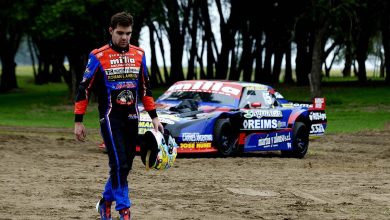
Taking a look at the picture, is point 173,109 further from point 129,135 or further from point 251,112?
point 129,135

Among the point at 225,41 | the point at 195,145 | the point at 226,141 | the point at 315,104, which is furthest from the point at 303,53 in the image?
the point at 195,145

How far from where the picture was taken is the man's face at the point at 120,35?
8.04 metres

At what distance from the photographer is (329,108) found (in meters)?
35.0

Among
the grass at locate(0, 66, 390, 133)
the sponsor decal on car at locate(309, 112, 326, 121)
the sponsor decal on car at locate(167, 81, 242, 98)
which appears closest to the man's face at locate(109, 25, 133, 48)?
the sponsor decal on car at locate(167, 81, 242, 98)

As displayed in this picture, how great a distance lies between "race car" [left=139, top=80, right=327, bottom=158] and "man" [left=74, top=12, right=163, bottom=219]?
7.29m

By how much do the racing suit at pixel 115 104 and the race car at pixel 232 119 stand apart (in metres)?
7.30

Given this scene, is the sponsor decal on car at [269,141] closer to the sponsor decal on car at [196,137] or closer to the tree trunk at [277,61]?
the sponsor decal on car at [196,137]

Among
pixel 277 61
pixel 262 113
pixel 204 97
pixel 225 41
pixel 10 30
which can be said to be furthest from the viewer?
pixel 277 61

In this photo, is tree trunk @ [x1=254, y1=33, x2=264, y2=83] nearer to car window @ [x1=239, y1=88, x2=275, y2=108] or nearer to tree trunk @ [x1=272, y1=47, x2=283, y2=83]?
tree trunk @ [x1=272, y1=47, x2=283, y2=83]

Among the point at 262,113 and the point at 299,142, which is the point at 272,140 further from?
the point at 299,142

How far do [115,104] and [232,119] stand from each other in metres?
8.68

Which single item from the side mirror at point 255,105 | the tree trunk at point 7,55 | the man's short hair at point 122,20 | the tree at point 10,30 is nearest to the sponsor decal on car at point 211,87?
the side mirror at point 255,105

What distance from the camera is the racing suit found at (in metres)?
8.13

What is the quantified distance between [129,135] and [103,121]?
25cm
